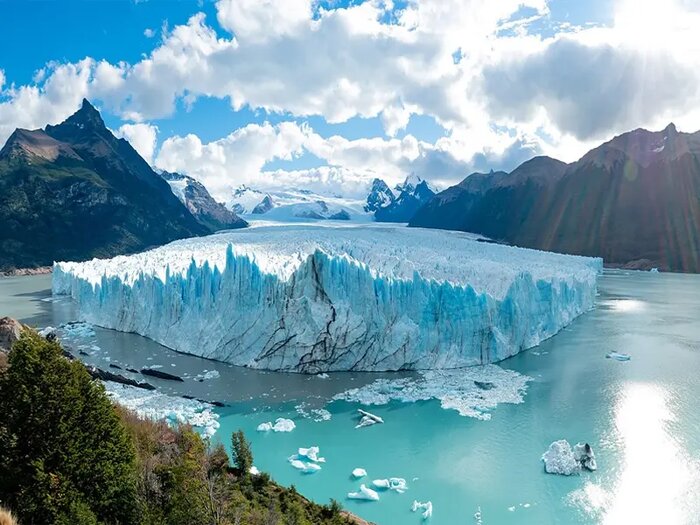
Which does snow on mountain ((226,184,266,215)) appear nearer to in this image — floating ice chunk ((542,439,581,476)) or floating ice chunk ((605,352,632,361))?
floating ice chunk ((605,352,632,361))

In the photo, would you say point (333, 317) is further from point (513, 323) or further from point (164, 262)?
point (164, 262)

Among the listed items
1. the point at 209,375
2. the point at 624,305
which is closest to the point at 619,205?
the point at 624,305

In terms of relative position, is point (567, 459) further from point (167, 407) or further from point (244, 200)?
point (244, 200)

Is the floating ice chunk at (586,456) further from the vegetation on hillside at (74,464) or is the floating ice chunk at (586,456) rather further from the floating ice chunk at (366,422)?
the vegetation on hillside at (74,464)

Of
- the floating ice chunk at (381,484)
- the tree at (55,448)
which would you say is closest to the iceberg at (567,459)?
the floating ice chunk at (381,484)

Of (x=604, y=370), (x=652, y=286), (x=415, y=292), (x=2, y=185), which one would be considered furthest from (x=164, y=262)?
(x=2, y=185)

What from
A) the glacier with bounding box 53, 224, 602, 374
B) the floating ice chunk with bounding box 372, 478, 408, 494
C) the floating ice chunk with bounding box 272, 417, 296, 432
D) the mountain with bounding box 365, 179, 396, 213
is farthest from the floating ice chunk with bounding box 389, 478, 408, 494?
the mountain with bounding box 365, 179, 396, 213
